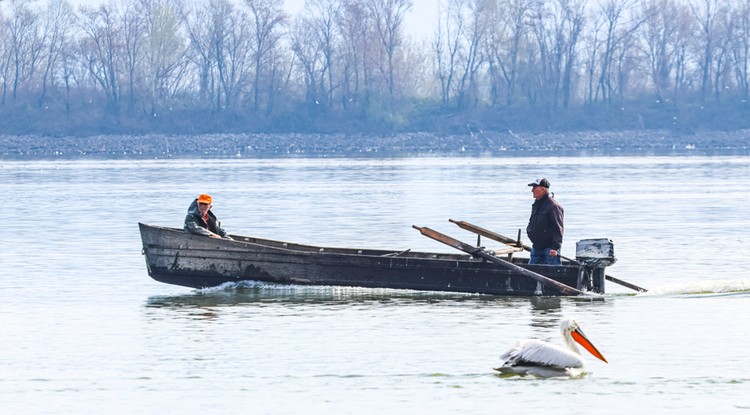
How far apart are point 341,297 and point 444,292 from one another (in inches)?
60.8

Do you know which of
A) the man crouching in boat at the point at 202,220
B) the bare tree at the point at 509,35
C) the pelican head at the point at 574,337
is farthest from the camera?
the bare tree at the point at 509,35

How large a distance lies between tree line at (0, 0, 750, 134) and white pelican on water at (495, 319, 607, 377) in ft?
356

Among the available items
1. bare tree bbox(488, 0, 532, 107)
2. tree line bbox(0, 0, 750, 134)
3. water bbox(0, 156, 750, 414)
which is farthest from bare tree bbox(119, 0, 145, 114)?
water bbox(0, 156, 750, 414)

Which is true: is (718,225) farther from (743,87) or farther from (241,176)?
(743,87)

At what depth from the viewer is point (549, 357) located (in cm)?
1572

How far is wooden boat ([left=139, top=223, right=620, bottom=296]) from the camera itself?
22.2m

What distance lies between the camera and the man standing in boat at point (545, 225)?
21453mm

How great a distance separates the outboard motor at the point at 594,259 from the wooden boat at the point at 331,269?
A: 0.01 m

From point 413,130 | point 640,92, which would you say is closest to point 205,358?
point 413,130

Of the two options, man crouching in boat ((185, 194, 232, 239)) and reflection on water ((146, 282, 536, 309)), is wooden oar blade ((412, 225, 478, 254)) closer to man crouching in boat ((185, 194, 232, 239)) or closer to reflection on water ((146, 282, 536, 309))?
reflection on water ((146, 282, 536, 309))

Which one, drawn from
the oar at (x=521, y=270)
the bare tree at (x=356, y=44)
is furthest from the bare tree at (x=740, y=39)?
the oar at (x=521, y=270)

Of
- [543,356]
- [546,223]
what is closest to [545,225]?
[546,223]

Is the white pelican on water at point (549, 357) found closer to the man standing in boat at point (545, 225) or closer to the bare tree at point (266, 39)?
the man standing in boat at point (545, 225)

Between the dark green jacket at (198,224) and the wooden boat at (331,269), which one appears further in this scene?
the dark green jacket at (198,224)
